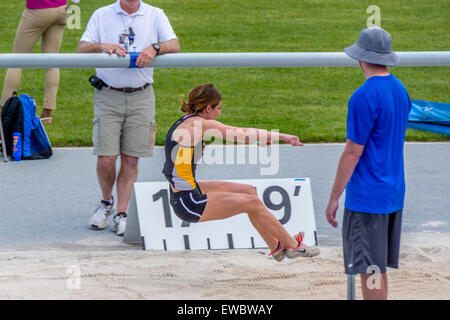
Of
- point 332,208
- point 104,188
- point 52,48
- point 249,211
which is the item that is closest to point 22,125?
point 104,188

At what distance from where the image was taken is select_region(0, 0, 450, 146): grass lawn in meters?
9.78

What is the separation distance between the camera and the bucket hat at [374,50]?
4.33 meters

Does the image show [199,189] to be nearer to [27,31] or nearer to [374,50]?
[374,50]

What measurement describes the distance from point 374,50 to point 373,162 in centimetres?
63

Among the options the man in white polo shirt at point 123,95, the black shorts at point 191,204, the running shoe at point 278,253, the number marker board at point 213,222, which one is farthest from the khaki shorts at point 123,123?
the running shoe at point 278,253

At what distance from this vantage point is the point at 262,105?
10.5 meters

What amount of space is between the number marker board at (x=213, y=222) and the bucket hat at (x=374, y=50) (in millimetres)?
1888

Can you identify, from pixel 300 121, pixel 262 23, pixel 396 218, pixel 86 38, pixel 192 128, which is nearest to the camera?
pixel 396 218

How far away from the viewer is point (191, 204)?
536 centimetres

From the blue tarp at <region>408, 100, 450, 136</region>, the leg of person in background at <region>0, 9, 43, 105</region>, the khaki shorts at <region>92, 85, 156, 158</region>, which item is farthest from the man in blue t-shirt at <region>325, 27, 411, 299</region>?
the leg of person in background at <region>0, 9, 43, 105</region>
